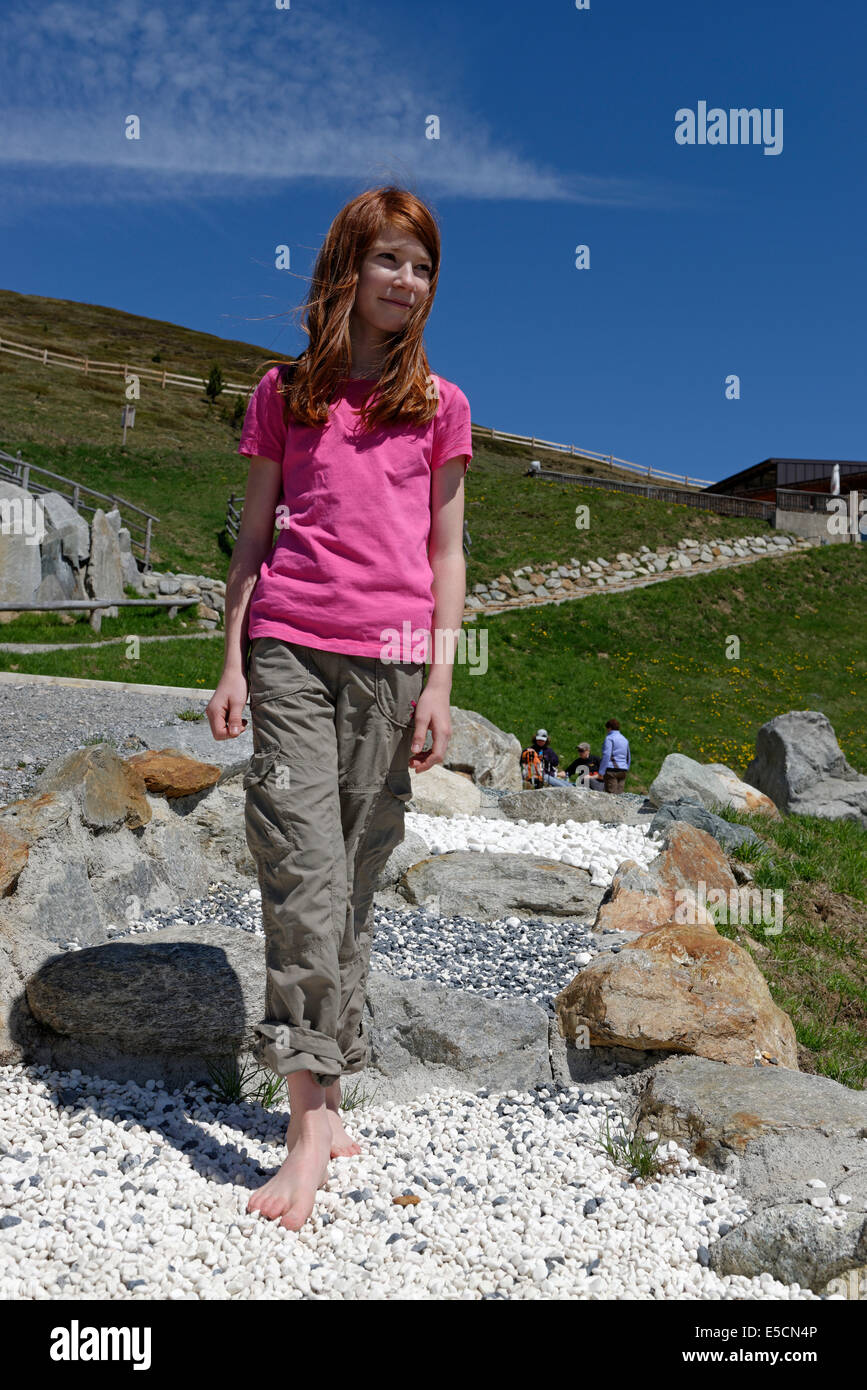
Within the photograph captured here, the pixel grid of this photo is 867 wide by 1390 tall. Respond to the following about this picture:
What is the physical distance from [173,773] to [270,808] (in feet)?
9.74

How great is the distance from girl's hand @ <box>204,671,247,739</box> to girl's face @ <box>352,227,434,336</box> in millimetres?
1157

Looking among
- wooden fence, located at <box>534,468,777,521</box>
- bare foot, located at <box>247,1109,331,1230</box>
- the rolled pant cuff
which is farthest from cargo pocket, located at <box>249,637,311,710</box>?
wooden fence, located at <box>534,468,777,521</box>

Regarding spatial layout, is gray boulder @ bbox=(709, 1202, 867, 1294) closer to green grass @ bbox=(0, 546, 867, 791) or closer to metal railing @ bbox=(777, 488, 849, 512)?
green grass @ bbox=(0, 546, 867, 791)

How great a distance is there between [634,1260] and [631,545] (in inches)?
1078

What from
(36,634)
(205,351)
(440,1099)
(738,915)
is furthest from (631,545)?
(205,351)

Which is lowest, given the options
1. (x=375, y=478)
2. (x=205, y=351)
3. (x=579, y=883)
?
(x=579, y=883)

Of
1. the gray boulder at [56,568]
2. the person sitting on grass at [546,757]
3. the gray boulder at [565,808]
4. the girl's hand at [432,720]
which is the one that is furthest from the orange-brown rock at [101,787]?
the gray boulder at [56,568]

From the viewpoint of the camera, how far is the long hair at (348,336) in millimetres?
2820

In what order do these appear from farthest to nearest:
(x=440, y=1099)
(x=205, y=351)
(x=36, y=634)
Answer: (x=205, y=351) < (x=36, y=634) < (x=440, y=1099)

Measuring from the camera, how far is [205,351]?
232 feet

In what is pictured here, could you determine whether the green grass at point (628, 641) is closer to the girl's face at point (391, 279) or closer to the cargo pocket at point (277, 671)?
the cargo pocket at point (277, 671)

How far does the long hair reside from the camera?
2.82 meters

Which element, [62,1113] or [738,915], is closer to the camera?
[62,1113]

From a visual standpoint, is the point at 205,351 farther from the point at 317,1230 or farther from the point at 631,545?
the point at 317,1230
